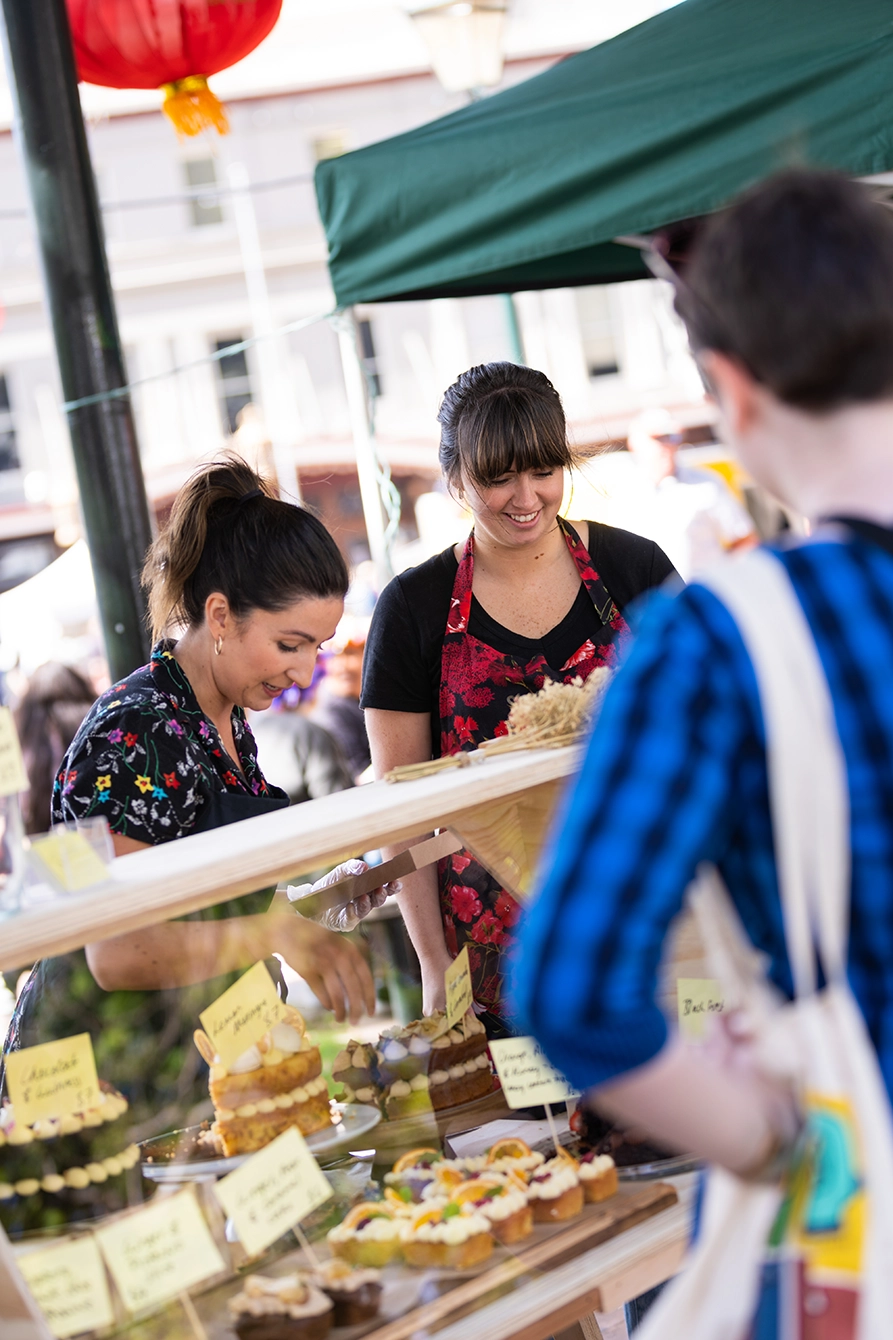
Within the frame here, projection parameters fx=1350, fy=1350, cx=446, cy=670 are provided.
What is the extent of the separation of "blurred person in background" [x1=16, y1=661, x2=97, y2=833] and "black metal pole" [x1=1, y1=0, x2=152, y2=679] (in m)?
1.93

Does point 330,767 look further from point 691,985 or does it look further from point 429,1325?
point 429,1325

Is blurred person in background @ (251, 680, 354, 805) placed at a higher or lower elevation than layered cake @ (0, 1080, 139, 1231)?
higher

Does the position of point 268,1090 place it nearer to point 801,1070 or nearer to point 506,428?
point 801,1070

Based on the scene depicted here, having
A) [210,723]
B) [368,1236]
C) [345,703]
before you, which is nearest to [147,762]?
[210,723]

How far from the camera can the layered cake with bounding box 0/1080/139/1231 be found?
1533mm

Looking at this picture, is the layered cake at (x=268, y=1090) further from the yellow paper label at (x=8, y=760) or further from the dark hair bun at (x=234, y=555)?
the dark hair bun at (x=234, y=555)

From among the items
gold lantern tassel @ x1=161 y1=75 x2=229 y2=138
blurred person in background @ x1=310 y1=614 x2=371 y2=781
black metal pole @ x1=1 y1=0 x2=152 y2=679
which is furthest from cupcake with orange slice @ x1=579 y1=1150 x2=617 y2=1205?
blurred person in background @ x1=310 y1=614 x2=371 y2=781

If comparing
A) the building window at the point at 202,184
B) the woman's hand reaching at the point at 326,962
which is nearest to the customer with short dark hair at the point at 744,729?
the woman's hand reaching at the point at 326,962

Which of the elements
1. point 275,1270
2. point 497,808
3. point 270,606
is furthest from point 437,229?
point 275,1270

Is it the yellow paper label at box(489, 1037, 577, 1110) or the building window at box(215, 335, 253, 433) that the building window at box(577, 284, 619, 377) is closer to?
the building window at box(215, 335, 253, 433)

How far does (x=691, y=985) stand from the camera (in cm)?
194

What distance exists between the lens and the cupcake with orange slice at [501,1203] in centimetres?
168

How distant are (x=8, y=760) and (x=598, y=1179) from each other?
3.07 feet

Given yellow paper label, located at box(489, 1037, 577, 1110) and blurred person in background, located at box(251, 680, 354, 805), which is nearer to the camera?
yellow paper label, located at box(489, 1037, 577, 1110)
